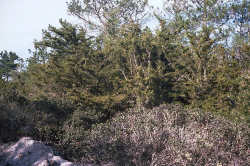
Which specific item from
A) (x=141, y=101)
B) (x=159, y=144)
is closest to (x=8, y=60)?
(x=141, y=101)

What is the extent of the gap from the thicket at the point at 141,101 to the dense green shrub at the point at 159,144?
0.02 m

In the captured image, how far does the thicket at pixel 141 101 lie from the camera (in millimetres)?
4730

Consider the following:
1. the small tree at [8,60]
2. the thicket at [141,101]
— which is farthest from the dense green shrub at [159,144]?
the small tree at [8,60]

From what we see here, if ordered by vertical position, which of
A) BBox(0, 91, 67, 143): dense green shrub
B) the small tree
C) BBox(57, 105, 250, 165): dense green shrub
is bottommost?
BBox(57, 105, 250, 165): dense green shrub

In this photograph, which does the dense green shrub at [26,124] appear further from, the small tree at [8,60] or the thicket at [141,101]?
the small tree at [8,60]

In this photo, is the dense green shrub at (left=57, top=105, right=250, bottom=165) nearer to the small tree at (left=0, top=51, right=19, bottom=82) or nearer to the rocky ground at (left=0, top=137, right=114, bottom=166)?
the rocky ground at (left=0, top=137, right=114, bottom=166)

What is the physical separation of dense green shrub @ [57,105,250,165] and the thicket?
19 millimetres

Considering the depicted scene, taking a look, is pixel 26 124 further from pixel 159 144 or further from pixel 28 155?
pixel 159 144

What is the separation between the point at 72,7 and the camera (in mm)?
21594

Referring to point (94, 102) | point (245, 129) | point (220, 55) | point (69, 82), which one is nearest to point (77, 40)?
point (69, 82)

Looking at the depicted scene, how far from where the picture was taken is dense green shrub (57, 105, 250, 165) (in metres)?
4.34

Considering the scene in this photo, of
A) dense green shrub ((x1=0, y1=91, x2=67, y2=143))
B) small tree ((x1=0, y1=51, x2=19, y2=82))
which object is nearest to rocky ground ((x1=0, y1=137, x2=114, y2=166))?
dense green shrub ((x1=0, y1=91, x2=67, y2=143))

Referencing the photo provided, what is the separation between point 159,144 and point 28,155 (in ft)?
8.30

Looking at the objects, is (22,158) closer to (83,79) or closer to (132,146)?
(132,146)
